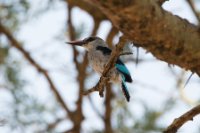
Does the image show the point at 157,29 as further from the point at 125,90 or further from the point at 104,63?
the point at 104,63

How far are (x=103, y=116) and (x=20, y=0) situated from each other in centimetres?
125

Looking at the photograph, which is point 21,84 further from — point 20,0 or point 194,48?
point 194,48

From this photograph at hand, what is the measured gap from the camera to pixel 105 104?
484 centimetres

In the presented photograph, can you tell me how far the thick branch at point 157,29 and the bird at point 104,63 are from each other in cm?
84

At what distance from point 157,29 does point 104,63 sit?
142cm

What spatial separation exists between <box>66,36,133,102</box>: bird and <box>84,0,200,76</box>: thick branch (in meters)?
0.84

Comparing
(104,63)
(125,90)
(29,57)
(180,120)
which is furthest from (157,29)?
(29,57)

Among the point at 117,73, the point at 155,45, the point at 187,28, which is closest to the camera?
the point at 155,45

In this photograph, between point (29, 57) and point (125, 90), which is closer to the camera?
point (125, 90)

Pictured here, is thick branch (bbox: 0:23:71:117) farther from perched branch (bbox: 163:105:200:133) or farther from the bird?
perched branch (bbox: 163:105:200:133)

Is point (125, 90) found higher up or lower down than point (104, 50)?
lower down

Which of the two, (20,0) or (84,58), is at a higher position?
(20,0)

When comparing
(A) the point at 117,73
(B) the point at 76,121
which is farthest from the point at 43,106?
(A) the point at 117,73

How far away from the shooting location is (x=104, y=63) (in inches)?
132
